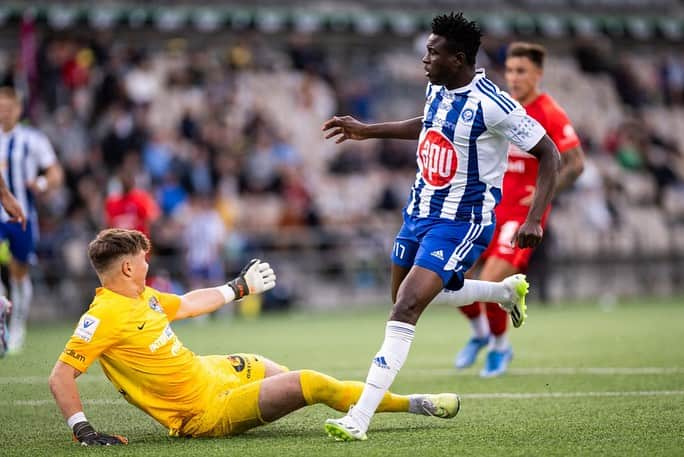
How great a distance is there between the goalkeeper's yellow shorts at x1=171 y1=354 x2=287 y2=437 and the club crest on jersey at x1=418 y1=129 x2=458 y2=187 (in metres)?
1.68

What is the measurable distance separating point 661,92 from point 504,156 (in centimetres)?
2182

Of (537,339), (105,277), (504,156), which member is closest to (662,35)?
(537,339)

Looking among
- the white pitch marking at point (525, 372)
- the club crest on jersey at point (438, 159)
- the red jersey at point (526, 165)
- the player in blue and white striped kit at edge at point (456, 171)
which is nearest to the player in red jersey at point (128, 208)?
the white pitch marking at point (525, 372)

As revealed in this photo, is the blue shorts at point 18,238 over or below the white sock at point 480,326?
over

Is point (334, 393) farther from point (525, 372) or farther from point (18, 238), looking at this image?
point (18, 238)

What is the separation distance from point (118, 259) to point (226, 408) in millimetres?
1020

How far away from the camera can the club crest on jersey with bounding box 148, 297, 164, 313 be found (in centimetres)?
630

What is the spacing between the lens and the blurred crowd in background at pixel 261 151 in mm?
20203

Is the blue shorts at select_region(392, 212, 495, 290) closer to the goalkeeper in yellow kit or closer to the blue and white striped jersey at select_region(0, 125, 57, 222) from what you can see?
the goalkeeper in yellow kit

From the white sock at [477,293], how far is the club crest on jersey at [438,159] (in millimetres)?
783

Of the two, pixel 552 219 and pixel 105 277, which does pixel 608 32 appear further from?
pixel 105 277

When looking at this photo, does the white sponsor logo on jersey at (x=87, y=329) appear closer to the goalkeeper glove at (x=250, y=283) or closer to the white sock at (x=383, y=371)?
the goalkeeper glove at (x=250, y=283)

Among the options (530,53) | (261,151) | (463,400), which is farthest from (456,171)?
→ (261,151)

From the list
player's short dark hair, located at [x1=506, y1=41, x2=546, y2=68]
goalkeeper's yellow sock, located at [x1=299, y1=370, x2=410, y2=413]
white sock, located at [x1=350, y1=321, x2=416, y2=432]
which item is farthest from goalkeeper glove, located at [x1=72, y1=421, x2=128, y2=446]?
player's short dark hair, located at [x1=506, y1=41, x2=546, y2=68]
